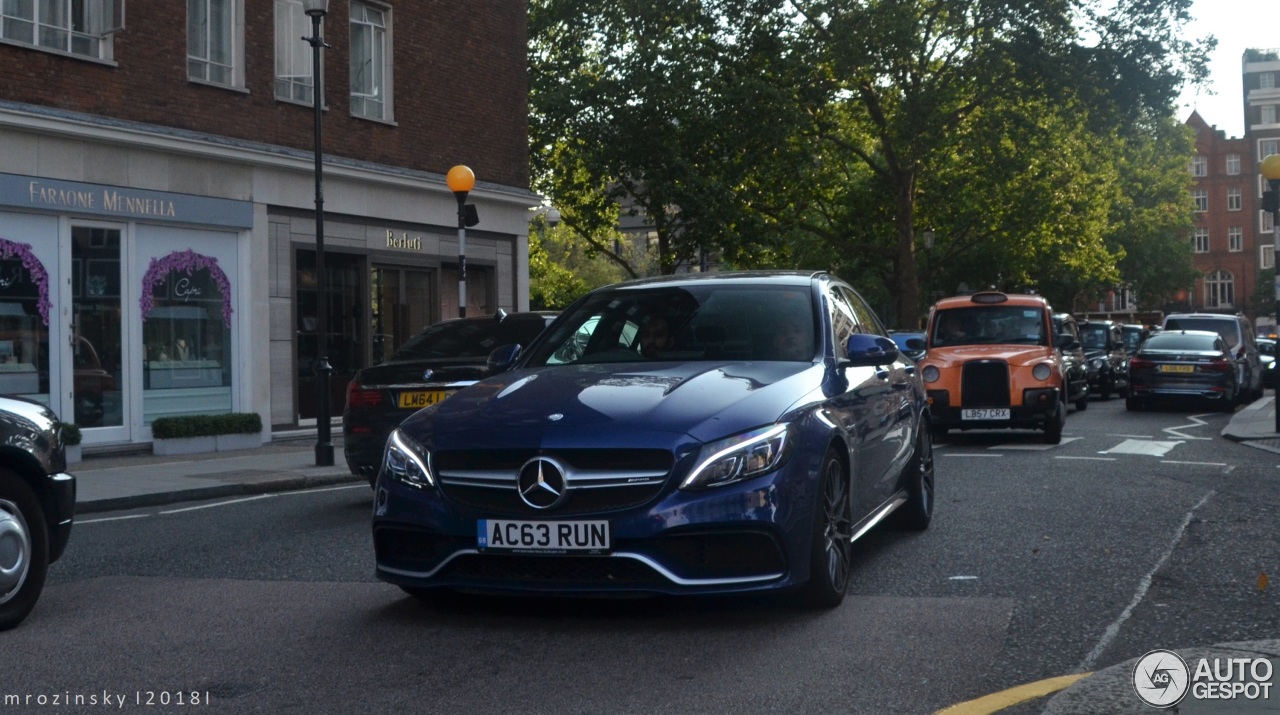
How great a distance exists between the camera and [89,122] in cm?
1734

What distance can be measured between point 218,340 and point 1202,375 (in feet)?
55.9

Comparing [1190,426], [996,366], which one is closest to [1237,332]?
[1190,426]

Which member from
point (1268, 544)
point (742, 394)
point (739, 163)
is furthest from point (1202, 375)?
point (742, 394)

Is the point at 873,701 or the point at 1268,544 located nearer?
the point at 873,701

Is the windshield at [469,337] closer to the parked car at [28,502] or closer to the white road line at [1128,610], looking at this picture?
the parked car at [28,502]

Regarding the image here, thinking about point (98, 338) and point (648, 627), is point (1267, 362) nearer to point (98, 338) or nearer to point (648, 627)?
point (98, 338)

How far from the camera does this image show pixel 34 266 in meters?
16.9

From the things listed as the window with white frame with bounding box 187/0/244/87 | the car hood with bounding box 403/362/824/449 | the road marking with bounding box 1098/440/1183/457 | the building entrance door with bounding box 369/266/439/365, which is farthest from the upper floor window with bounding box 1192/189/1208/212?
the car hood with bounding box 403/362/824/449

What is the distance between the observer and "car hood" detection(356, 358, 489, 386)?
1106 centimetres

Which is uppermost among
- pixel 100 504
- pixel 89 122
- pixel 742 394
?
pixel 89 122

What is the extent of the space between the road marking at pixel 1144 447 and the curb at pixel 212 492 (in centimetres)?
842

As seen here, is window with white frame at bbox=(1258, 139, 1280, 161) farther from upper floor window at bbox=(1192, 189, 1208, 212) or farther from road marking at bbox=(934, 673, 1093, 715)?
road marking at bbox=(934, 673, 1093, 715)

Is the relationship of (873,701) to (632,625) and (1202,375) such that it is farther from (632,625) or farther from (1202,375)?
(1202,375)

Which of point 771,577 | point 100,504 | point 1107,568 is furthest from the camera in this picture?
point 100,504
